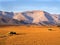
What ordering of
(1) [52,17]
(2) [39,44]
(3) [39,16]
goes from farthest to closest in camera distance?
(1) [52,17] → (3) [39,16] → (2) [39,44]

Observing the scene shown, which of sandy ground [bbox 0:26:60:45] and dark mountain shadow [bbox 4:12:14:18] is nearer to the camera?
sandy ground [bbox 0:26:60:45]

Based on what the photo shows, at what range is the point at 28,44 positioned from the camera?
12836mm

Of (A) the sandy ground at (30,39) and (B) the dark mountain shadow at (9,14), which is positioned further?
(B) the dark mountain shadow at (9,14)

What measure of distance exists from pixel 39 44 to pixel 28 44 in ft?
2.55

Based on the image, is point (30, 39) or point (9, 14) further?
point (9, 14)

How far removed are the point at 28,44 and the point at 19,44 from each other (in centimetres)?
64

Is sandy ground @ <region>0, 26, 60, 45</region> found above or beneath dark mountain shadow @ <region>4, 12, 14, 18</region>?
above

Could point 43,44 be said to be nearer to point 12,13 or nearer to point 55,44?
point 55,44

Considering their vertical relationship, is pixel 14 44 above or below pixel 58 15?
above

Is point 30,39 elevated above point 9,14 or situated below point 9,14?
above

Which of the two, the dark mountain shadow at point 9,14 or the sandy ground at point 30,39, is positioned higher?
the sandy ground at point 30,39

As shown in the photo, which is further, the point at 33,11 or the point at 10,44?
the point at 33,11

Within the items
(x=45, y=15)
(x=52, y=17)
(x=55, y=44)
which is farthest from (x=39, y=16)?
(x=55, y=44)

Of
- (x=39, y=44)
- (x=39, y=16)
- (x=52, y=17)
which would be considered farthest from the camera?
(x=52, y=17)
